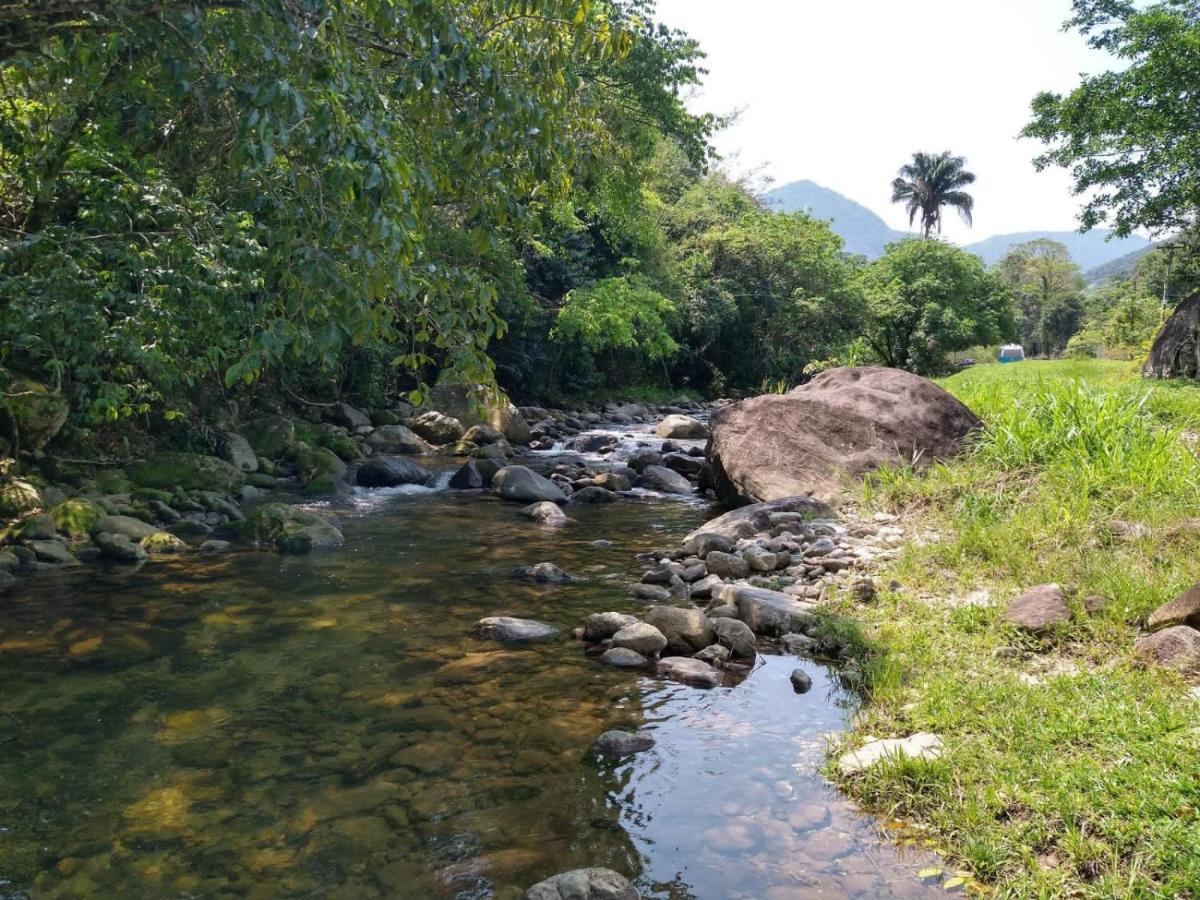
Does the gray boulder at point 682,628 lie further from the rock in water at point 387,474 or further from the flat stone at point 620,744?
the rock in water at point 387,474

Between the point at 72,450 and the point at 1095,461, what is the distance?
1255 cm

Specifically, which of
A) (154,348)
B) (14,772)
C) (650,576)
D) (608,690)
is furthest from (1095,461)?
(154,348)

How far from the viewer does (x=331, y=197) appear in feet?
12.8

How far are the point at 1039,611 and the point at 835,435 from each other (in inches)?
225

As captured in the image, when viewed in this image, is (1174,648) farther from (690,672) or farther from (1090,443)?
(1090,443)

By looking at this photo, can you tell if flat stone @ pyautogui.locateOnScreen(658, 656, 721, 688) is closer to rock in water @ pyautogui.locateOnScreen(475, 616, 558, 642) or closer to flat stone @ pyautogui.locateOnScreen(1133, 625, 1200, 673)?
rock in water @ pyautogui.locateOnScreen(475, 616, 558, 642)

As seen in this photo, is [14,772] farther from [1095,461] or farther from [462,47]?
[1095,461]

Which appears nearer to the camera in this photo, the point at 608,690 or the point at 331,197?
the point at 331,197

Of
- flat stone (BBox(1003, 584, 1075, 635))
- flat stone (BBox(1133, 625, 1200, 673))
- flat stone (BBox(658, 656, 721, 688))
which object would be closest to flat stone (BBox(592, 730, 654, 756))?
flat stone (BBox(658, 656, 721, 688))

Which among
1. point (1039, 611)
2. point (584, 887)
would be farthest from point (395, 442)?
point (584, 887)

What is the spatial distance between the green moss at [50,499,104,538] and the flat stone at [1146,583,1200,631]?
10088 mm

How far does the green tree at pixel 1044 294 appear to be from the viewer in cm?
6056

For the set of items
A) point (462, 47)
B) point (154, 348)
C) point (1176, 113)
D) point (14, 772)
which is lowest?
point (14, 772)

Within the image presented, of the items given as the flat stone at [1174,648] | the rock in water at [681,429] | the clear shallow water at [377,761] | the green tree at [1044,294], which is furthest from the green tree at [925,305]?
the clear shallow water at [377,761]
